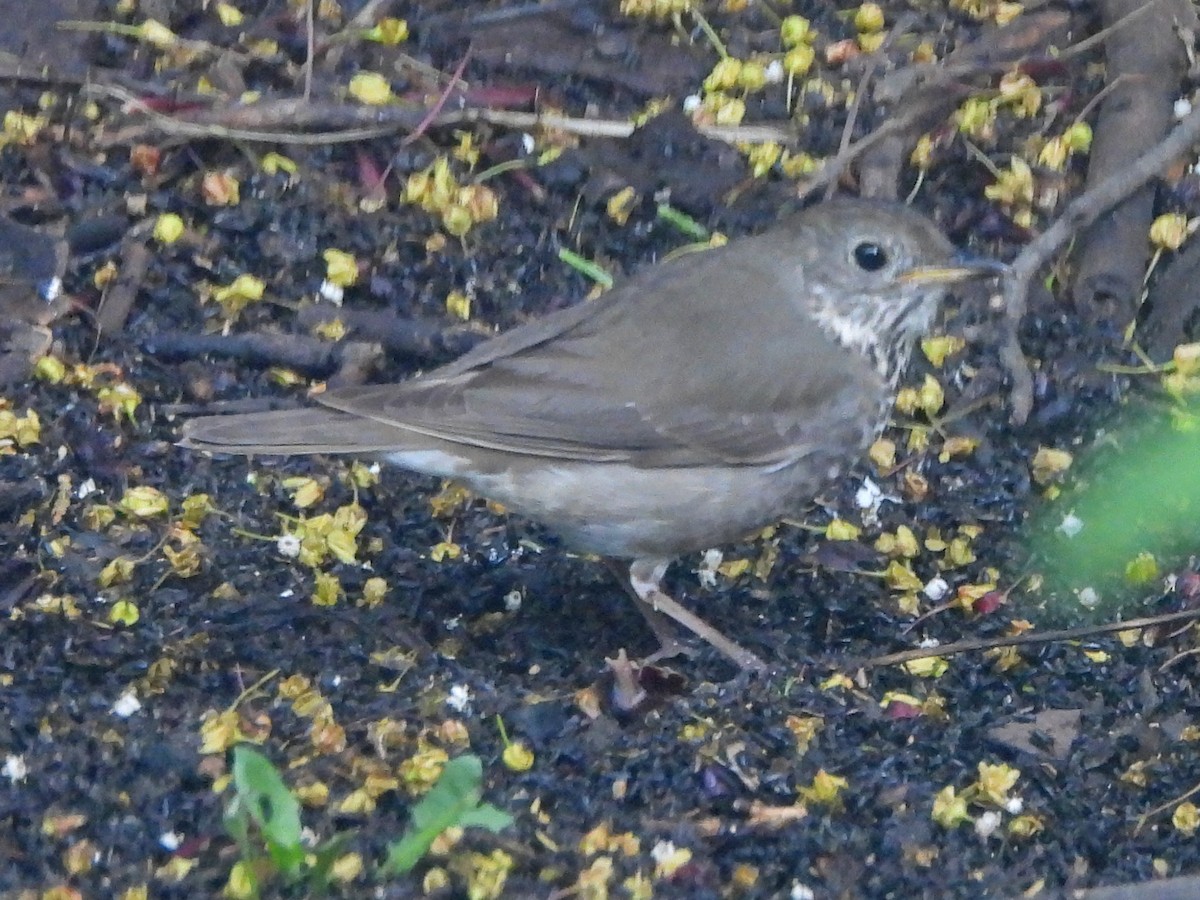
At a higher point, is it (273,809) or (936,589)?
(273,809)

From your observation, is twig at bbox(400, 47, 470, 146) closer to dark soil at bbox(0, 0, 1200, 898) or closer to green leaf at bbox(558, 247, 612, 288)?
dark soil at bbox(0, 0, 1200, 898)

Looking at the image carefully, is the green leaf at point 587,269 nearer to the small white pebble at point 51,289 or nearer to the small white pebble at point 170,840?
the small white pebble at point 51,289

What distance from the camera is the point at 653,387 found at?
13.8 feet

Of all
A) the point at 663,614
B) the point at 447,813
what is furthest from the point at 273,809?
the point at 663,614

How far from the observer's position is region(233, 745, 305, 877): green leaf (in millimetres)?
3045

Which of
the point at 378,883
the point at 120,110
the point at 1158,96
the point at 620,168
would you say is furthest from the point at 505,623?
the point at 1158,96

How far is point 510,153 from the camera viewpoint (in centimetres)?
541

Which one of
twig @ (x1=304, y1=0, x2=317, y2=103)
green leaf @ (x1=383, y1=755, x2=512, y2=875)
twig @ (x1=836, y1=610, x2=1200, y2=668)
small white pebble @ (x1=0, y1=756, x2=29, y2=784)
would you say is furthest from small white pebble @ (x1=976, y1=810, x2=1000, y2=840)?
twig @ (x1=304, y1=0, x2=317, y2=103)

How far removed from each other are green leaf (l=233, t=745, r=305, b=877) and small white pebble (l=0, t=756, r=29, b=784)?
24.2 inches

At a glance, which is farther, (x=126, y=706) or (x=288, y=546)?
(x=288, y=546)

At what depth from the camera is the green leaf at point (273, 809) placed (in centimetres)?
304

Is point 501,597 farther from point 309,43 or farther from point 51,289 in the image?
point 309,43

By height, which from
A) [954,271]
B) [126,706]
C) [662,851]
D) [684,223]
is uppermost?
[954,271]

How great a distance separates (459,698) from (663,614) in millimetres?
802
